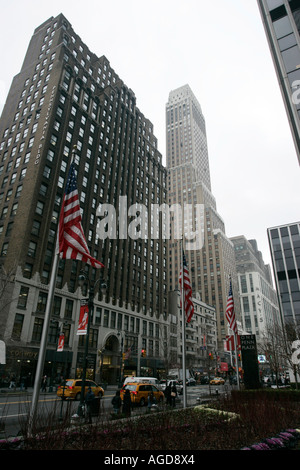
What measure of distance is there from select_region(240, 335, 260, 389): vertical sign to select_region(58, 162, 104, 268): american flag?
2206cm

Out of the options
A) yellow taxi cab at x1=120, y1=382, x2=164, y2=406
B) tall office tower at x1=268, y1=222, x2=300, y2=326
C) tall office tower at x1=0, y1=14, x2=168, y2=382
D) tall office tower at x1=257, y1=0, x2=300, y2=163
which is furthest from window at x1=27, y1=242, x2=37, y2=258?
tall office tower at x1=268, y1=222, x2=300, y2=326

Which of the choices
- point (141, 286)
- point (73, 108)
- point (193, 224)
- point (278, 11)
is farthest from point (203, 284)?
point (278, 11)

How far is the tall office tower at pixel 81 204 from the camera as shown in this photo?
43.3m

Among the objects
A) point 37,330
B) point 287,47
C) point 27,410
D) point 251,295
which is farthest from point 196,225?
point 27,410

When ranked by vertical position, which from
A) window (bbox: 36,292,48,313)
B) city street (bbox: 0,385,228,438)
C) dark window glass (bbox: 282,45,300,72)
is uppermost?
dark window glass (bbox: 282,45,300,72)

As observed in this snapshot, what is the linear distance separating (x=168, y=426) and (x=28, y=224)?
4045 centimetres

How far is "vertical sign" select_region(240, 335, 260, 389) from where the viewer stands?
85.3 ft

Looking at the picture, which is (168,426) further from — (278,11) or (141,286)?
(141,286)

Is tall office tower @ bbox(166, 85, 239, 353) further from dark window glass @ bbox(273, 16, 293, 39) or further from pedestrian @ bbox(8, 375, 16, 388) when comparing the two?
dark window glass @ bbox(273, 16, 293, 39)

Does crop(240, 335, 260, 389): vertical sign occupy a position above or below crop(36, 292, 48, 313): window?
below

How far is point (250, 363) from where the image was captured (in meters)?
26.9

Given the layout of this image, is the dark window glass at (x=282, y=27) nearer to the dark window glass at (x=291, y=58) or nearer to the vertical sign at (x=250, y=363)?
the dark window glass at (x=291, y=58)

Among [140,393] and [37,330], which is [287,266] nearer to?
[37,330]
